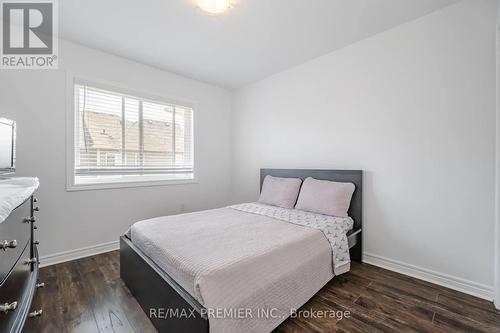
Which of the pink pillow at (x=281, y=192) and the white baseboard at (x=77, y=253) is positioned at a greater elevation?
the pink pillow at (x=281, y=192)

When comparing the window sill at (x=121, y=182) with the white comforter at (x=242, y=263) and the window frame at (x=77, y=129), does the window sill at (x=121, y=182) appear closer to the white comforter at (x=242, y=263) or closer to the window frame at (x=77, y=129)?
the window frame at (x=77, y=129)

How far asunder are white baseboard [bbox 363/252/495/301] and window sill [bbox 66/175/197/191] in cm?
274

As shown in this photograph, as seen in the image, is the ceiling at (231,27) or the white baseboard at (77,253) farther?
the white baseboard at (77,253)

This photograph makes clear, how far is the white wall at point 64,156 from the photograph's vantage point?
2.28m

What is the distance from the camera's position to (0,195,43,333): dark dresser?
31.9 inches

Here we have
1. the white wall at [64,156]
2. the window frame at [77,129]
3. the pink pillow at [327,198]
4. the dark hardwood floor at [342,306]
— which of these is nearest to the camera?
the dark hardwood floor at [342,306]

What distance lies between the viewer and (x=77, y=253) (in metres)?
2.56

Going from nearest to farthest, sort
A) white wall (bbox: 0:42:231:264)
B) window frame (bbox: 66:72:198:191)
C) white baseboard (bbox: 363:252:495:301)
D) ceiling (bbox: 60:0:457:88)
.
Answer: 1. white baseboard (bbox: 363:252:495:301)
2. ceiling (bbox: 60:0:457:88)
3. white wall (bbox: 0:42:231:264)
4. window frame (bbox: 66:72:198:191)

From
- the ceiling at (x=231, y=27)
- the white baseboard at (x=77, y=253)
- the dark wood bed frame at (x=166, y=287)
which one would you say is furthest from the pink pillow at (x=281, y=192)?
the white baseboard at (x=77, y=253)

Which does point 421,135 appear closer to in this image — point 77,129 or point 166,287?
point 166,287

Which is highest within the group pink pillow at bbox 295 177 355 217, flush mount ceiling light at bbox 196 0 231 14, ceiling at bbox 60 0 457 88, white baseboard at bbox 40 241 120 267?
ceiling at bbox 60 0 457 88

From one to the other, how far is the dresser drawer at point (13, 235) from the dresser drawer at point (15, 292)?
5cm

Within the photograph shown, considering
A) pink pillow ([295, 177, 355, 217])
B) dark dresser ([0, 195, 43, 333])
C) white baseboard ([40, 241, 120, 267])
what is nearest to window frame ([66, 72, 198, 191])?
white baseboard ([40, 241, 120, 267])

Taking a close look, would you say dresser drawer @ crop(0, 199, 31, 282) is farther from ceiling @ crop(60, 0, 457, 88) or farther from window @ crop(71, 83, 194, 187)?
ceiling @ crop(60, 0, 457, 88)
